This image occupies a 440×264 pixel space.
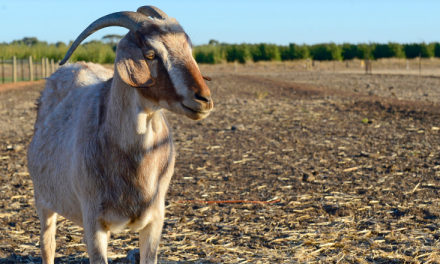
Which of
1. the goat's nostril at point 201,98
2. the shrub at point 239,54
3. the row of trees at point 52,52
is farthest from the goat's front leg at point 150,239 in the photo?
the shrub at point 239,54

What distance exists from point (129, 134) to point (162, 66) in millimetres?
601

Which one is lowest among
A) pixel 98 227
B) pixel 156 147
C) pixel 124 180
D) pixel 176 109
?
pixel 98 227

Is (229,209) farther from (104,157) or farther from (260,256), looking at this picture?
(104,157)

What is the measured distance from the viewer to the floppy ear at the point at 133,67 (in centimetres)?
292

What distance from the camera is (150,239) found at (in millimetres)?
3547

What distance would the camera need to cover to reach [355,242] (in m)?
4.78

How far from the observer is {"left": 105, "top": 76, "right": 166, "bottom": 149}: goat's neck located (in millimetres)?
3125

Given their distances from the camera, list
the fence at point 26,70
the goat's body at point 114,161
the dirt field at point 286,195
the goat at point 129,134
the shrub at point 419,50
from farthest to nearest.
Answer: the shrub at point 419,50 < the fence at point 26,70 < the dirt field at point 286,195 < the goat's body at point 114,161 < the goat at point 129,134

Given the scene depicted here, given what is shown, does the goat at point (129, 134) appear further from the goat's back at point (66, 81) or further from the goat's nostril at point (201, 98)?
the goat's back at point (66, 81)

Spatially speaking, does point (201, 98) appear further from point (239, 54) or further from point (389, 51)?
point (389, 51)

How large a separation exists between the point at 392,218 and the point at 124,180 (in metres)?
3.57

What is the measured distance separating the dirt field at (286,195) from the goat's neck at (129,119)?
5.54ft

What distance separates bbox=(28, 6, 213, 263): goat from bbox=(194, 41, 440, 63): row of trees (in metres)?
69.1

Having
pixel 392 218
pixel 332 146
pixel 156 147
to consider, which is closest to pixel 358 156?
pixel 332 146
